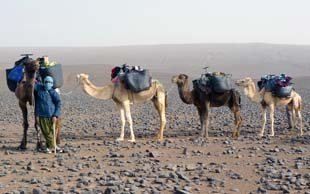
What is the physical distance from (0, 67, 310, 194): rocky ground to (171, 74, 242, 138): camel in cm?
45

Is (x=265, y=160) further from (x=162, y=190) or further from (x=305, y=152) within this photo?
(x=162, y=190)

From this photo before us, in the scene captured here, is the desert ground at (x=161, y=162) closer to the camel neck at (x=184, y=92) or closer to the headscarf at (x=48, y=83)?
the camel neck at (x=184, y=92)

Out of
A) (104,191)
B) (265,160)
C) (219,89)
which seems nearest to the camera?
(104,191)

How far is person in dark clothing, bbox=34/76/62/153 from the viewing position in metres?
10.2

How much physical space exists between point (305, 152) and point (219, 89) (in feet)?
9.04

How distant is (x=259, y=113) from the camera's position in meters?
19.4

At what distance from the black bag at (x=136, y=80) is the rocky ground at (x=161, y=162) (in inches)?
50.1

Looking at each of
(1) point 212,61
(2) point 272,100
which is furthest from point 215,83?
(1) point 212,61

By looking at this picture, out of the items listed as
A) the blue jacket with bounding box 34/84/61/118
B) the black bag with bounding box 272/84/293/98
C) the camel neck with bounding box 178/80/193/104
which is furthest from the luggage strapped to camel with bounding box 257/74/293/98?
the blue jacket with bounding box 34/84/61/118

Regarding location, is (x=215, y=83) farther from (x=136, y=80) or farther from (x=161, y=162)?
(x=161, y=162)

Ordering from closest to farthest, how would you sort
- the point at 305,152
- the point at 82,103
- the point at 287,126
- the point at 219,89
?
the point at 305,152 → the point at 219,89 → the point at 287,126 → the point at 82,103

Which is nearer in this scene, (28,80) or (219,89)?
(28,80)

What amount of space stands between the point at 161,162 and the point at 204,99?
12.2 feet

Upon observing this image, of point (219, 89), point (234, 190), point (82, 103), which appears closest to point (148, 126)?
point (219, 89)
